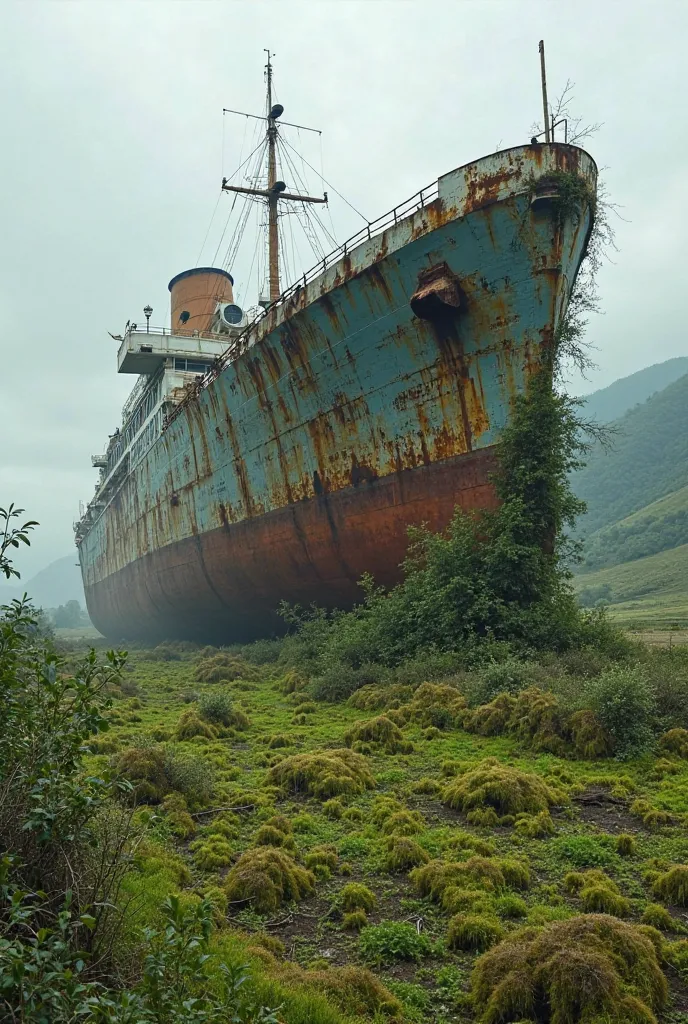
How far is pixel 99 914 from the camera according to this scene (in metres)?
3.37

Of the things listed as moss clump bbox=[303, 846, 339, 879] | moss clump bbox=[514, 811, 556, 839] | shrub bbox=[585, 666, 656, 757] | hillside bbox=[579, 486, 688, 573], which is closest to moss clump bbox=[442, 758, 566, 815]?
moss clump bbox=[514, 811, 556, 839]

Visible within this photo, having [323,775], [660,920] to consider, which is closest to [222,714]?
[323,775]

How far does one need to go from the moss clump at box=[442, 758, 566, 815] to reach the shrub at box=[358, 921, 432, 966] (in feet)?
6.82

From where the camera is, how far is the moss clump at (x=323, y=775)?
23.4ft

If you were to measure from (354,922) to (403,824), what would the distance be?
1.48m

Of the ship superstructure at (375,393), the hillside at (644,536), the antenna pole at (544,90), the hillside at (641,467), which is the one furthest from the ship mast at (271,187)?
the hillside at (641,467)

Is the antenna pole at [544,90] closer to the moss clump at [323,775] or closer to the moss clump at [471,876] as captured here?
the moss clump at [323,775]

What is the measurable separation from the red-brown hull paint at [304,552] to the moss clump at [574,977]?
928 cm

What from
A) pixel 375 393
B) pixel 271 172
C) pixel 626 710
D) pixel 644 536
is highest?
pixel 271 172

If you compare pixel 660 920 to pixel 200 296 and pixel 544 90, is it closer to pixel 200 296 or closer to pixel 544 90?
pixel 544 90

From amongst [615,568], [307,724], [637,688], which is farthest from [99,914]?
[615,568]

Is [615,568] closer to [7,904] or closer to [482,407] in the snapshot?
[482,407]

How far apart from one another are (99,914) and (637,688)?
→ 5.89 metres

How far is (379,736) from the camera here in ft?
28.3
